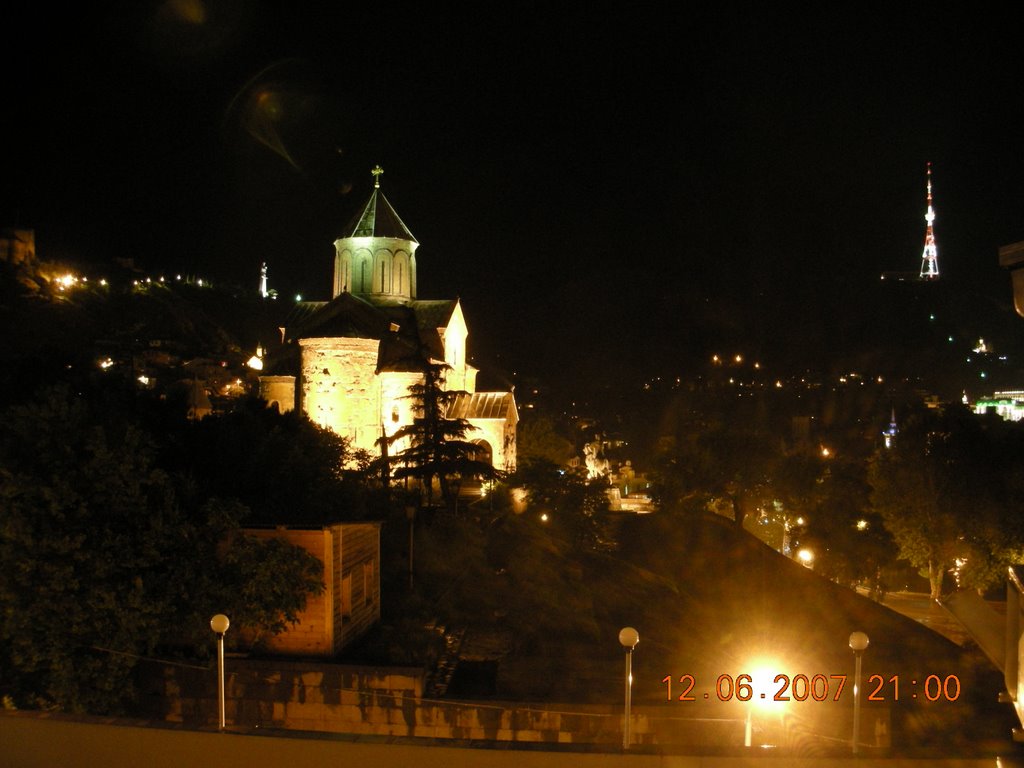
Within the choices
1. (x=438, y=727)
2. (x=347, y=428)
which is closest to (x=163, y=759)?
(x=438, y=727)

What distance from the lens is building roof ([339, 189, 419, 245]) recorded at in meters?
31.3

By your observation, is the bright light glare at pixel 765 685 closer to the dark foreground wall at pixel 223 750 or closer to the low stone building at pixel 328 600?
the dark foreground wall at pixel 223 750

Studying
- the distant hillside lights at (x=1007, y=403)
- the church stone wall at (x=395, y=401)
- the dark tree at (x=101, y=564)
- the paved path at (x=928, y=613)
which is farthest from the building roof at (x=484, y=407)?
the distant hillside lights at (x=1007, y=403)

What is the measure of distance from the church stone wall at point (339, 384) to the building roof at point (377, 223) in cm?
747

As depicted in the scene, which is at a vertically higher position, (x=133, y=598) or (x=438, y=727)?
(x=133, y=598)

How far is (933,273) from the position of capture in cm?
8644

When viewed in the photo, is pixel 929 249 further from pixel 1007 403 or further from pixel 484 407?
pixel 484 407

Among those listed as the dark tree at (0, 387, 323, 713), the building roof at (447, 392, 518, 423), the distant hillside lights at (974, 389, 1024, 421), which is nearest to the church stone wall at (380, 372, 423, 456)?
the building roof at (447, 392, 518, 423)

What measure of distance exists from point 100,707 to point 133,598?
130 cm

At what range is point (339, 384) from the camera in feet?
83.5

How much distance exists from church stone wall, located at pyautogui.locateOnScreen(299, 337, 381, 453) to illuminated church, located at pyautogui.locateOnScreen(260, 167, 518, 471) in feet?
0.11

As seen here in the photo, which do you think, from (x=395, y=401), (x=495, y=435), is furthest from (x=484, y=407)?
(x=395, y=401)

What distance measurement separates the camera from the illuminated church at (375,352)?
1002 inches

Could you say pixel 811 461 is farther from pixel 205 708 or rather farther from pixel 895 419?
pixel 205 708
